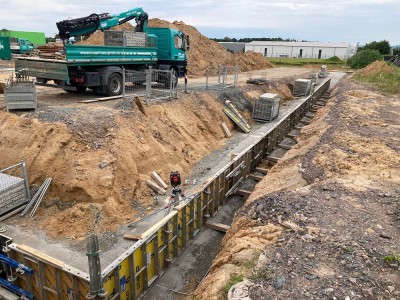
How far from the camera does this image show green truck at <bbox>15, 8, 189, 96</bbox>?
14141 mm

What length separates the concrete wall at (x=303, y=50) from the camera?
8262cm

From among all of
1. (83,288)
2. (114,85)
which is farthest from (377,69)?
(83,288)

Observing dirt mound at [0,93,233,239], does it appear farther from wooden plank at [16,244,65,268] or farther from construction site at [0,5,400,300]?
wooden plank at [16,244,65,268]

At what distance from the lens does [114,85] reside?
648 inches

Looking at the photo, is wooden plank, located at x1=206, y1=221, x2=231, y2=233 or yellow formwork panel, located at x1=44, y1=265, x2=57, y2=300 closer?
yellow formwork panel, located at x1=44, y1=265, x2=57, y2=300

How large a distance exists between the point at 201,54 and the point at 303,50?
5606 cm

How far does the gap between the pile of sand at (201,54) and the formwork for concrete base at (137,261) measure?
24823 millimetres

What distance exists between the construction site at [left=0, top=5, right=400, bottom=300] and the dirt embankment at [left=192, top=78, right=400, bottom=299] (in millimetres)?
32

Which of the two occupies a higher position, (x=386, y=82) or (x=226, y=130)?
(x=386, y=82)

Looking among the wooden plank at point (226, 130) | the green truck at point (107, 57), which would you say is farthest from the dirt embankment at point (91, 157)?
the wooden plank at point (226, 130)

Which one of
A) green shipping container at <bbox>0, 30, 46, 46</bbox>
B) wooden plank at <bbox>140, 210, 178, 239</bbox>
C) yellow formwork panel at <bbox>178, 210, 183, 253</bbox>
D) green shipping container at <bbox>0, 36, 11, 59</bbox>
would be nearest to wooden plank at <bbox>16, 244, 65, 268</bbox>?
wooden plank at <bbox>140, 210, 178, 239</bbox>

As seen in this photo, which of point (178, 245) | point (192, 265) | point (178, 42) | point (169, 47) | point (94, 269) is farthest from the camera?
point (178, 42)

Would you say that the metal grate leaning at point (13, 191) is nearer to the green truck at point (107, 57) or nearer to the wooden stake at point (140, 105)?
the green truck at point (107, 57)

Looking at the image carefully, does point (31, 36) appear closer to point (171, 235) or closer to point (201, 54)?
point (201, 54)
